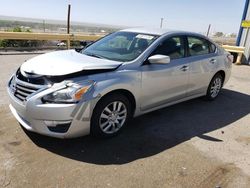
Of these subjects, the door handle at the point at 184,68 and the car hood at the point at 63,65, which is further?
the door handle at the point at 184,68

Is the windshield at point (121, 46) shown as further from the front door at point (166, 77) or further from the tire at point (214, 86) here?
the tire at point (214, 86)

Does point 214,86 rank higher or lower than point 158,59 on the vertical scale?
lower

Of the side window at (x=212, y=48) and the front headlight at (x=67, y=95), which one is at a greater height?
the side window at (x=212, y=48)

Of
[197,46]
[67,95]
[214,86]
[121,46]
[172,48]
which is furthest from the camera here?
[214,86]

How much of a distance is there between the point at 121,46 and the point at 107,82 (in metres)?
1.20

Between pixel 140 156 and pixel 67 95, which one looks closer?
pixel 67 95

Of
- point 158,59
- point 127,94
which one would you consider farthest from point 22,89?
point 158,59

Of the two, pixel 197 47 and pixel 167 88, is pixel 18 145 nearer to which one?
pixel 167 88

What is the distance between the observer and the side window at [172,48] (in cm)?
427

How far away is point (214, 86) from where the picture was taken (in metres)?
5.79

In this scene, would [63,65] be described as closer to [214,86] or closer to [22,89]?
[22,89]

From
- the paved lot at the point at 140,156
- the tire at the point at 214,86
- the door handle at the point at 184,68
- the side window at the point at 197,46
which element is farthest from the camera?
the tire at the point at 214,86

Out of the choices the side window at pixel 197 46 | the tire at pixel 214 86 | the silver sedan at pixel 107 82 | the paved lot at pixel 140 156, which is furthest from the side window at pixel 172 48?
the tire at pixel 214 86

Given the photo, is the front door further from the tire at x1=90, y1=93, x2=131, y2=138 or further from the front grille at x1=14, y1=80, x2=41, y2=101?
the front grille at x1=14, y1=80, x2=41, y2=101
